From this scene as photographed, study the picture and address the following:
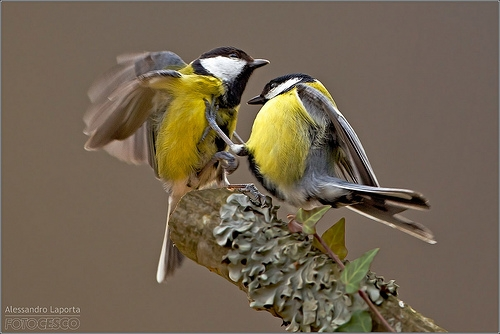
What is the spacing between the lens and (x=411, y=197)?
750 millimetres

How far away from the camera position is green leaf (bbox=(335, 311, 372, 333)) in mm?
622

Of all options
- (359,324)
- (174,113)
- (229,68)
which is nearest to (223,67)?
(229,68)

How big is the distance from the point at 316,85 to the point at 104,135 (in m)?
0.40

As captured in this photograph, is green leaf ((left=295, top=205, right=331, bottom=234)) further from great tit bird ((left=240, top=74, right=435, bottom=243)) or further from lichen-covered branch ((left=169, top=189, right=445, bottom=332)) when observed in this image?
great tit bird ((left=240, top=74, right=435, bottom=243))

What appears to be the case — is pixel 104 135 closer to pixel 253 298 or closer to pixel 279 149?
pixel 279 149

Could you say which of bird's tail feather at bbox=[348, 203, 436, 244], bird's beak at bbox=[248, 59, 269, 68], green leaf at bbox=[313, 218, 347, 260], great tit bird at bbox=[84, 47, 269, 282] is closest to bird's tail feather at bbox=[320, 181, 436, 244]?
bird's tail feather at bbox=[348, 203, 436, 244]

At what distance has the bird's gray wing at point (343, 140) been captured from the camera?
841 mm

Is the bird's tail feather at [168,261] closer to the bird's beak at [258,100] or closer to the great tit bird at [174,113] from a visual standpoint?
the great tit bird at [174,113]

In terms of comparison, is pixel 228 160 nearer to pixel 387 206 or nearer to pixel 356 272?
pixel 387 206

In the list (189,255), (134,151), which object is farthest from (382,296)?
(134,151)

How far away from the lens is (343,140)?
0.89 m

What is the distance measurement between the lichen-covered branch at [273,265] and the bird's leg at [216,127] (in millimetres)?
180

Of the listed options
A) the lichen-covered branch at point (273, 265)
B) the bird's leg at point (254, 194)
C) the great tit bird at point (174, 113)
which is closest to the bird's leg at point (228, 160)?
the great tit bird at point (174, 113)

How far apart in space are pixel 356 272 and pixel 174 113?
21.8 inches
